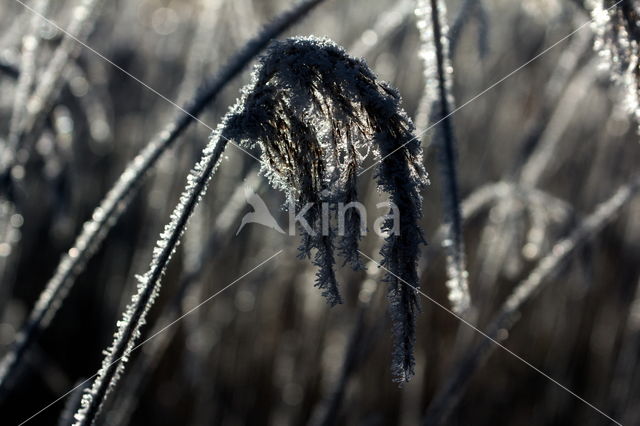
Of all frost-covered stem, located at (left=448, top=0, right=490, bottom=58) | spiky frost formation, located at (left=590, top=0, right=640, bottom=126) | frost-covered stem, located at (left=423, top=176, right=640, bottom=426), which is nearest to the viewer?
spiky frost formation, located at (left=590, top=0, right=640, bottom=126)

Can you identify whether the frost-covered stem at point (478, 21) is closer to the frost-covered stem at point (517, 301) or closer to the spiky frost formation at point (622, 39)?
the spiky frost formation at point (622, 39)

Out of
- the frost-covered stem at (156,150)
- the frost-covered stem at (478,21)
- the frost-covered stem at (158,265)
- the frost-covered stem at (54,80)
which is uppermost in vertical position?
the frost-covered stem at (478,21)

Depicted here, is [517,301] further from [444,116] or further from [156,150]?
[156,150]

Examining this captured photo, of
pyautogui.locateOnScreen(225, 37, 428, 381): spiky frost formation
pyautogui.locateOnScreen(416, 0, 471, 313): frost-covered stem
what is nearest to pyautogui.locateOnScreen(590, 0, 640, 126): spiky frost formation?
pyautogui.locateOnScreen(416, 0, 471, 313): frost-covered stem

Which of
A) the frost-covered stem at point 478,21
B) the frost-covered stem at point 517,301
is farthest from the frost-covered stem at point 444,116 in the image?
the frost-covered stem at point 517,301

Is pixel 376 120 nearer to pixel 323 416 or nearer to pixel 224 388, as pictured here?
pixel 323 416

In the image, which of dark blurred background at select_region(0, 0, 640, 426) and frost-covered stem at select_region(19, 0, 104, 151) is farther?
dark blurred background at select_region(0, 0, 640, 426)

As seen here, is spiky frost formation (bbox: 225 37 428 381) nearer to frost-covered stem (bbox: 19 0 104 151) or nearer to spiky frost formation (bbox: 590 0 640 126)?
spiky frost formation (bbox: 590 0 640 126)
